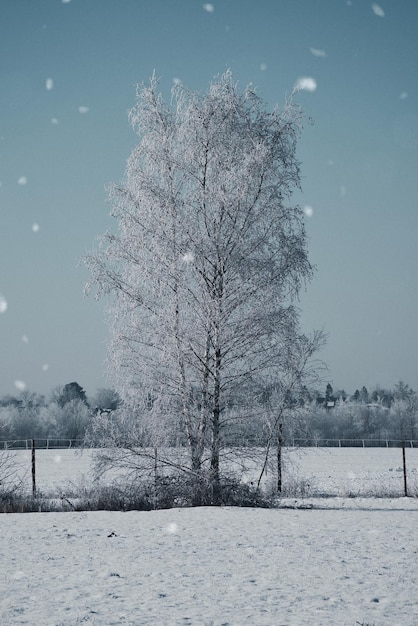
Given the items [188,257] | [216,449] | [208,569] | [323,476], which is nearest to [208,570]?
[208,569]

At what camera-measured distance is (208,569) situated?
7.48 m

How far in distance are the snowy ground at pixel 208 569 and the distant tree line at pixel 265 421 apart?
196cm

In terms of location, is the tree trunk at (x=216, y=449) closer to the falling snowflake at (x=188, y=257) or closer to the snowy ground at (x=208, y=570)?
the snowy ground at (x=208, y=570)

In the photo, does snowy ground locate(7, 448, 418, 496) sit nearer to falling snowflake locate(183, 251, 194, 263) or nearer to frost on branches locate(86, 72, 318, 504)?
frost on branches locate(86, 72, 318, 504)

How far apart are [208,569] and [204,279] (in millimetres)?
7649

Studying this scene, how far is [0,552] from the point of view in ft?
27.8

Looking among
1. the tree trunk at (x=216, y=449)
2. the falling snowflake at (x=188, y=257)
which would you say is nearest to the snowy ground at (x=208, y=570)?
the tree trunk at (x=216, y=449)

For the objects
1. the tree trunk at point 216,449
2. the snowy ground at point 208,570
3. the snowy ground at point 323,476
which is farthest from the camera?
the snowy ground at point 323,476

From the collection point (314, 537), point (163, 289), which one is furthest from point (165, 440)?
point (314, 537)

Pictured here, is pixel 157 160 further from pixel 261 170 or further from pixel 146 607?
pixel 146 607

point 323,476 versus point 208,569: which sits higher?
point 208,569

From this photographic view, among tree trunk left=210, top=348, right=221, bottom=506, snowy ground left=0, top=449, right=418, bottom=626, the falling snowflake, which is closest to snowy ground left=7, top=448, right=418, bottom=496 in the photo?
tree trunk left=210, top=348, right=221, bottom=506

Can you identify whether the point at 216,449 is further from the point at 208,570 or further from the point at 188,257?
the point at 208,570

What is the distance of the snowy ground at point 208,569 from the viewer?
5539 mm
